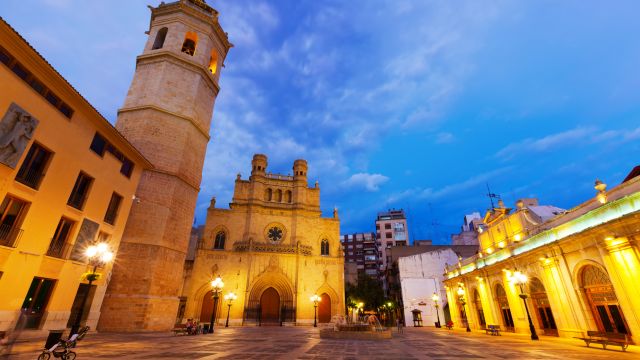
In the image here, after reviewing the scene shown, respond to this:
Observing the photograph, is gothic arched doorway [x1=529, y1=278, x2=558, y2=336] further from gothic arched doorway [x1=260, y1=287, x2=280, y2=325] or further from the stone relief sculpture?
the stone relief sculpture

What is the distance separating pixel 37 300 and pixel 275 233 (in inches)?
965

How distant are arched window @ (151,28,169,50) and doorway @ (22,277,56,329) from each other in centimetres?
1906

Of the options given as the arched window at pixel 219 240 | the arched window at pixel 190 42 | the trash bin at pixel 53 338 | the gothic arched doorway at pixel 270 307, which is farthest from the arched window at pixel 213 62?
the trash bin at pixel 53 338

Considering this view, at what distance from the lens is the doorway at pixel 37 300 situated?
459 inches

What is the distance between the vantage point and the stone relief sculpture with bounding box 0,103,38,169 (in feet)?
33.6

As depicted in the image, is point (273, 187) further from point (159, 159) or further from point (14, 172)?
point (14, 172)

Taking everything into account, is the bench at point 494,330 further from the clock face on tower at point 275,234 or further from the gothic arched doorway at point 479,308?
the clock face on tower at point 275,234

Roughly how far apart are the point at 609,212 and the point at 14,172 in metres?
22.9

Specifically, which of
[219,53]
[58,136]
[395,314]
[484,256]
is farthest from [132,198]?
[395,314]

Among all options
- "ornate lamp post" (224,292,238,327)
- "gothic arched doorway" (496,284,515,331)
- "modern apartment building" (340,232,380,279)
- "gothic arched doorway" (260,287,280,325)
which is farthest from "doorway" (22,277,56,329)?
"modern apartment building" (340,232,380,279)

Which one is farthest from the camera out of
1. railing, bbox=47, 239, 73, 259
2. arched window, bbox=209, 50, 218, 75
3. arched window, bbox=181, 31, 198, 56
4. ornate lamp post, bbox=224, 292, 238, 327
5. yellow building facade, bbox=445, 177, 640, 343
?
ornate lamp post, bbox=224, 292, 238, 327

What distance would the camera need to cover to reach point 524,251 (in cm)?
1691

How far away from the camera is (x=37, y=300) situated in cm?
1196

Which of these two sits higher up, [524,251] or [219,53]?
[219,53]
